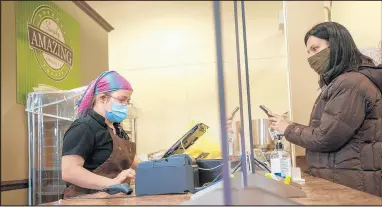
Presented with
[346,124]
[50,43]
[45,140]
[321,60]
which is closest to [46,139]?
[45,140]

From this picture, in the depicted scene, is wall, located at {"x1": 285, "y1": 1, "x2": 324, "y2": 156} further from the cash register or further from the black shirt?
the cash register

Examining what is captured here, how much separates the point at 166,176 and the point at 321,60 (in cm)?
103

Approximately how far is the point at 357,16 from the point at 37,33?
2.59 metres

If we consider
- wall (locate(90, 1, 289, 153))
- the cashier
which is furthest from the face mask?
wall (locate(90, 1, 289, 153))

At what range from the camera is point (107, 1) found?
5004 millimetres

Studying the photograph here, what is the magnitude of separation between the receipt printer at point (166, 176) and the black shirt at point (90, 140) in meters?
0.45

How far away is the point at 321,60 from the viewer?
1943 mm

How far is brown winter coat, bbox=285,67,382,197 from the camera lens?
5.44ft

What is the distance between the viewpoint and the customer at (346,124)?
5.46 feet

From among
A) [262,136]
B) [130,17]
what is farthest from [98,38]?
[262,136]

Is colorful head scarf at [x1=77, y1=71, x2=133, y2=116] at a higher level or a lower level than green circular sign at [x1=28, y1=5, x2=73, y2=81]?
lower

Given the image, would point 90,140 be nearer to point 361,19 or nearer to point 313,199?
point 313,199

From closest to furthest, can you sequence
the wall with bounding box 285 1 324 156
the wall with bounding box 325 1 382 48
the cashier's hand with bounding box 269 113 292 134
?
the cashier's hand with bounding box 269 113 292 134 → the wall with bounding box 285 1 324 156 → the wall with bounding box 325 1 382 48

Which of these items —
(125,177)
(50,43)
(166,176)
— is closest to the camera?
(166,176)
